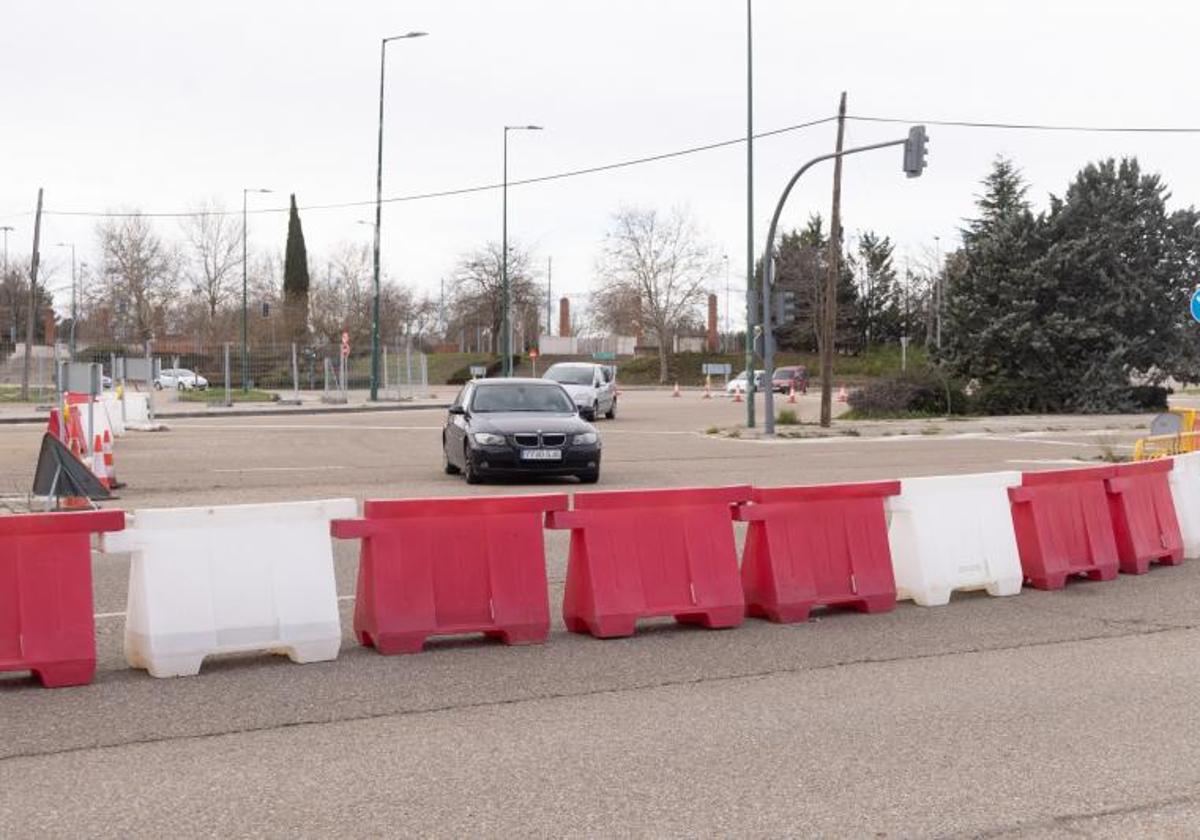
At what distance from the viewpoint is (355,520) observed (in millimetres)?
7660

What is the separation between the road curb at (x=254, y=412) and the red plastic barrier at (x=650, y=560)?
3101cm

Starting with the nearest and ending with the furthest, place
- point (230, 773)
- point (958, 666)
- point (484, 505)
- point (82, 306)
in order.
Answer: point (230, 773), point (958, 666), point (484, 505), point (82, 306)

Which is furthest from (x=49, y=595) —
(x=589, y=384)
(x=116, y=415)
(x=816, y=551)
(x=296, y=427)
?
(x=589, y=384)

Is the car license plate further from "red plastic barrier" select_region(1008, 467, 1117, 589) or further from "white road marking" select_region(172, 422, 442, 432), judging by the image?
"white road marking" select_region(172, 422, 442, 432)

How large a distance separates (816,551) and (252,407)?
3817 centimetres

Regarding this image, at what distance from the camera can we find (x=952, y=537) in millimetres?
9492

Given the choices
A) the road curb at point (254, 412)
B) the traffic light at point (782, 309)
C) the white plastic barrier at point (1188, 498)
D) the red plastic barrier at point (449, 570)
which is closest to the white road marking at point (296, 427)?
the road curb at point (254, 412)

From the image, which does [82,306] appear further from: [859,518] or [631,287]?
[859,518]

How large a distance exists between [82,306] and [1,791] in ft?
292

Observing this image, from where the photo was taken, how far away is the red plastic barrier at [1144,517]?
1070 cm

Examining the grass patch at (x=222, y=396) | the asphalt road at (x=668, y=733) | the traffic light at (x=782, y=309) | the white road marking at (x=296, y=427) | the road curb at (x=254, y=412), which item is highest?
the traffic light at (x=782, y=309)

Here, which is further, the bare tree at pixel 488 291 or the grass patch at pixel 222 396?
the bare tree at pixel 488 291

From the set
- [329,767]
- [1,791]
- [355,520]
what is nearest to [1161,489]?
[355,520]

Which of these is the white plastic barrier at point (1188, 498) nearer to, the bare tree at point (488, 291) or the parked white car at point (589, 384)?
the parked white car at point (589, 384)
